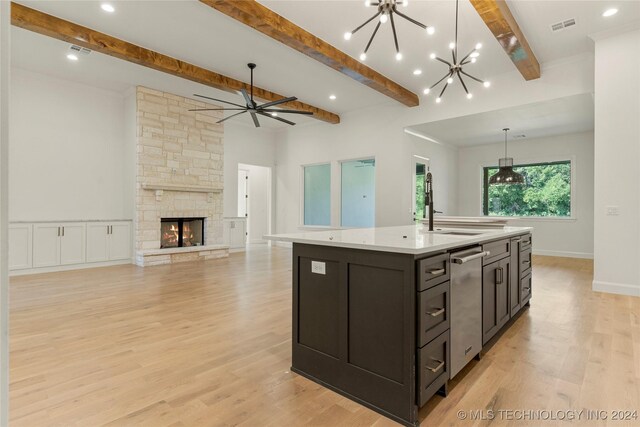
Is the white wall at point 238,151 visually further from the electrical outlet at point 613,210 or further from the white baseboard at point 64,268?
the electrical outlet at point 613,210

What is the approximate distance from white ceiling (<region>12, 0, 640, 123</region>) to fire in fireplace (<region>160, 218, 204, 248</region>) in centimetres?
280

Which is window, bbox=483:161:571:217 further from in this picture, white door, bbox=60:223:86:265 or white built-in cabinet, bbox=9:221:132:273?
white door, bbox=60:223:86:265

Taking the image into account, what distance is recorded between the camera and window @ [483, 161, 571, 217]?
790 cm

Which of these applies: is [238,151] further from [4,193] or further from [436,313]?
[4,193]

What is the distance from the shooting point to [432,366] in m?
1.78

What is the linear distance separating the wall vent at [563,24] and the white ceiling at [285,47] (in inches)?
3.0

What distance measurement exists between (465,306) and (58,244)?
6.47m

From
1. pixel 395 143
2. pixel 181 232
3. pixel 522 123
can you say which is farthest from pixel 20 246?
pixel 522 123

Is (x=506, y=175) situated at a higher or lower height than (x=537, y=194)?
higher

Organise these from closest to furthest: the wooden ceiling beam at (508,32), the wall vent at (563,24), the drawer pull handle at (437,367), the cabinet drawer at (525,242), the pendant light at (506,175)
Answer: the drawer pull handle at (437,367) → the cabinet drawer at (525,242) → the wooden ceiling beam at (508,32) → the wall vent at (563,24) → the pendant light at (506,175)

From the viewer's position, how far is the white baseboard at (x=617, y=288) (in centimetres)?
414

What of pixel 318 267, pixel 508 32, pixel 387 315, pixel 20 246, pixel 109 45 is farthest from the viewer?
pixel 20 246

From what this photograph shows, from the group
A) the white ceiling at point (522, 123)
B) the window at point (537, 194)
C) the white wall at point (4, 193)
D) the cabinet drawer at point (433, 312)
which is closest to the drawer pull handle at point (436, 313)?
the cabinet drawer at point (433, 312)

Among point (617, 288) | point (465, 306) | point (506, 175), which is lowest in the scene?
point (617, 288)
